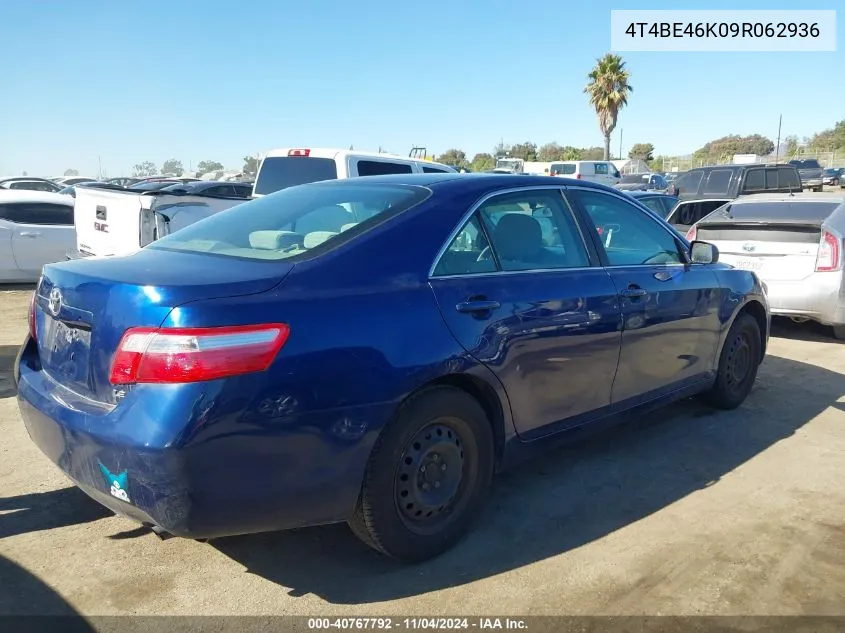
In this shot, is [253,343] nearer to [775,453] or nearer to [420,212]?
[420,212]

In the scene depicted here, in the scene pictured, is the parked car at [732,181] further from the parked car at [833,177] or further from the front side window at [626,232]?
the parked car at [833,177]

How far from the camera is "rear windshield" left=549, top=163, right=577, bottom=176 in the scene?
1173 inches

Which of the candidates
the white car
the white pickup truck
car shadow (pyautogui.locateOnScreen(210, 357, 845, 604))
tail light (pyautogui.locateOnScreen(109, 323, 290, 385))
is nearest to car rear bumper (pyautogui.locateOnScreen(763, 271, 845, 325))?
car shadow (pyautogui.locateOnScreen(210, 357, 845, 604))

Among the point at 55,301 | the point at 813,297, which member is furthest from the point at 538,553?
the point at 813,297

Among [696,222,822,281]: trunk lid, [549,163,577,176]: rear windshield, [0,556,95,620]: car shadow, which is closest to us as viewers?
[0,556,95,620]: car shadow

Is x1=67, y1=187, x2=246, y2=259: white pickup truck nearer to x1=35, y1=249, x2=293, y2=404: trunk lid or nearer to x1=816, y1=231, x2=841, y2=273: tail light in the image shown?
x1=35, y1=249, x2=293, y2=404: trunk lid

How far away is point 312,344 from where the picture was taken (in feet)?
8.65

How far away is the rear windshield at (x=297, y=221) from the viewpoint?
316 centimetres

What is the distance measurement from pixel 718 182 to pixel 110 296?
45.3ft

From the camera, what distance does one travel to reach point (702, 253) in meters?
4.82

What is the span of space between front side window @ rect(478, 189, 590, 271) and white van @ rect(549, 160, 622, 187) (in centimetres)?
2565

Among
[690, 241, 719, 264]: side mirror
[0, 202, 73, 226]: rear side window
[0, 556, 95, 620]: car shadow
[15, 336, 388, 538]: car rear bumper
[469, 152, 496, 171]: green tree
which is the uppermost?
[469, 152, 496, 171]: green tree

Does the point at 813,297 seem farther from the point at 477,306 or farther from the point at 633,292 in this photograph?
the point at 477,306

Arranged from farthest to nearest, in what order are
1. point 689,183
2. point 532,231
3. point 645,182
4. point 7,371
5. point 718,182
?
point 645,182 → point 689,183 → point 718,182 → point 7,371 → point 532,231
